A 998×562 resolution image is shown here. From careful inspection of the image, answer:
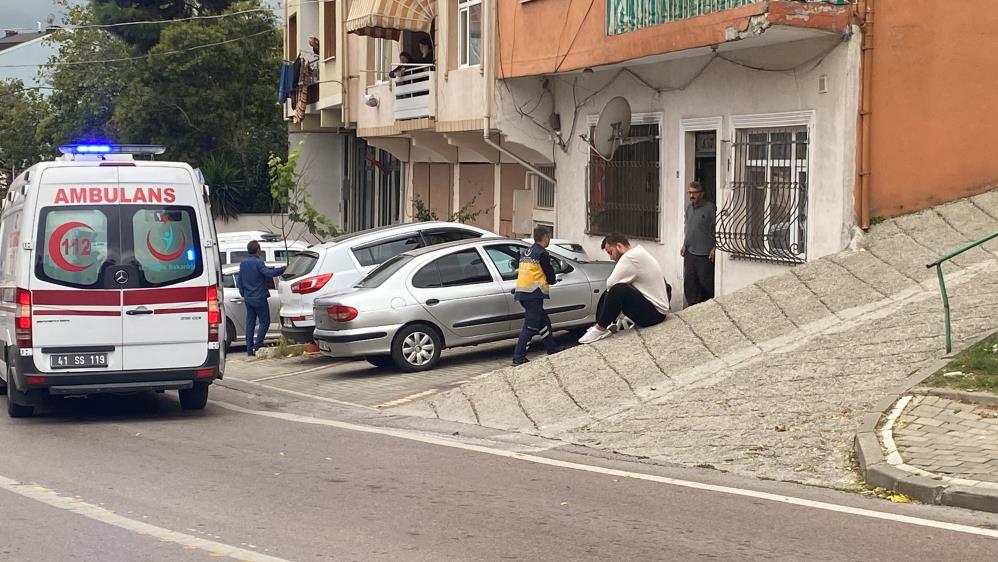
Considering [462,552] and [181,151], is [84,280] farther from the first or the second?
[181,151]

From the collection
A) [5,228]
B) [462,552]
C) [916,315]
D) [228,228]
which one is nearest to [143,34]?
[228,228]

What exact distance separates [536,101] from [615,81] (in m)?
2.39

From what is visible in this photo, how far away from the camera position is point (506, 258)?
55.1 ft

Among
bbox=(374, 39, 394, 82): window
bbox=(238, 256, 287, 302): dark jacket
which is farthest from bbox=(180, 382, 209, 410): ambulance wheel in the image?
bbox=(374, 39, 394, 82): window

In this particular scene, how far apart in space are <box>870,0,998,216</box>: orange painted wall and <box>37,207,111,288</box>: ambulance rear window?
866cm

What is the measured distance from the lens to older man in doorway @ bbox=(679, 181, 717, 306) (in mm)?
16094

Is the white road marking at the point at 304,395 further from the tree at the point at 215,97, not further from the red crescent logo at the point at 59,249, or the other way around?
the tree at the point at 215,97

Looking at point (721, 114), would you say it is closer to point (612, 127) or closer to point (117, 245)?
point (612, 127)

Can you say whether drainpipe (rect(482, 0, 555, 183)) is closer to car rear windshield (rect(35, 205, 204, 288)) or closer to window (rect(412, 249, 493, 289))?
window (rect(412, 249, 493, 289))

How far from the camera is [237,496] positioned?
851 centimetres

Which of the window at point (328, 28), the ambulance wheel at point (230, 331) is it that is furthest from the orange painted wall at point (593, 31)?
the window at point (328, 28)

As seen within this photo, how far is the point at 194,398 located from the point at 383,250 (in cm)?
568

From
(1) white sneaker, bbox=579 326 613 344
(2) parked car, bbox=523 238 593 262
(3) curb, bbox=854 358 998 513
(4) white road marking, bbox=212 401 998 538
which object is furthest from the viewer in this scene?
(2) parked car, bbox=523 238 593 262

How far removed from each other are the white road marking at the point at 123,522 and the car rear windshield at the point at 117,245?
136 inches
